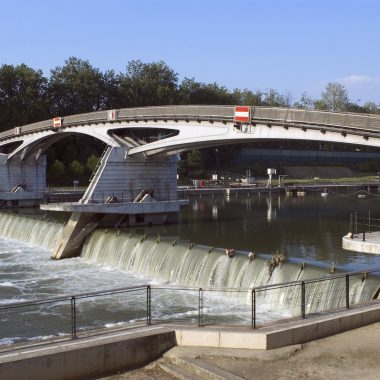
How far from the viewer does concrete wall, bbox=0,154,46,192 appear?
63.4m

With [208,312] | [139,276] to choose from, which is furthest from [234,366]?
[139,276]

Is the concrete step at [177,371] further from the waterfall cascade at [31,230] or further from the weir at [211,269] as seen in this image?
the waterfall cascade at [31,230]

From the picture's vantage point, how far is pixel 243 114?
35094 mm

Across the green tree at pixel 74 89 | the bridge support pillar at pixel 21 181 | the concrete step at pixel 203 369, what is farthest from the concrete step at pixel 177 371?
the green tree at pixel 74 89

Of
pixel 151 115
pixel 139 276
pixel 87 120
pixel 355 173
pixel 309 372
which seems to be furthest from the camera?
pixel 355 173

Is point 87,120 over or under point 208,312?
over

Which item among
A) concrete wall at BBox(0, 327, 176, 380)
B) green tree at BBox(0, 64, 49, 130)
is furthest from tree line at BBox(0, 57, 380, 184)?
concrete wall at BBox(0, 327, 176, 380)

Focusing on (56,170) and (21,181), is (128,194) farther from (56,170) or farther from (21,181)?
(56,170)

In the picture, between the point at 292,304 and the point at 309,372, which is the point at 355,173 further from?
the point at 309,372

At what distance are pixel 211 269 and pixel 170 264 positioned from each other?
288cm

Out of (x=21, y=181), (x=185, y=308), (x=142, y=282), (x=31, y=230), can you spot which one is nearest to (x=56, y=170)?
(x=21, y=181)

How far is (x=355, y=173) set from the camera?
128125 millimetres

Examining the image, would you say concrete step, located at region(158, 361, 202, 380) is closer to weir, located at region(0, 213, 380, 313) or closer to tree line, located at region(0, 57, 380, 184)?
weir, located at region(0, 213, 380, 313)

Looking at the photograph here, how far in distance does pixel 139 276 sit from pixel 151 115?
18533mm
